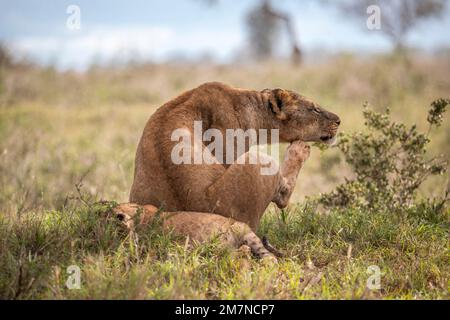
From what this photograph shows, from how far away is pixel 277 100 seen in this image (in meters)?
6.49

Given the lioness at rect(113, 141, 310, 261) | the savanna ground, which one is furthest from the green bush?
the lioness at rect(113, 141, 310, 261)

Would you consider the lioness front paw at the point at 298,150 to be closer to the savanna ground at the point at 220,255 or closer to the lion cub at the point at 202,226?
the savanna ground at the point at 220,255

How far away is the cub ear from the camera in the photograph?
6.42 m

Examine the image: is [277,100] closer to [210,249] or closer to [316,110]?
[316,110]

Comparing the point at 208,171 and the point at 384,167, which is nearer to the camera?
the point at 208,171

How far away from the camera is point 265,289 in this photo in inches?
177

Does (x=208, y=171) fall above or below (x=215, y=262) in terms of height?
above

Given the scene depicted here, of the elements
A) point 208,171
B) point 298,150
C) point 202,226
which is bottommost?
point 202,226

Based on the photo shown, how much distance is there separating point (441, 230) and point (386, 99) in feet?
47.0

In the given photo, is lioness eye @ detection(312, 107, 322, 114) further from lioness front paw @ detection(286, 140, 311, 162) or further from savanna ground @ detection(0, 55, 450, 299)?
savanna ground @ detection(0, 55, 450, 299)

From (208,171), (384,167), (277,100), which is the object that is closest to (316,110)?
(277,100)

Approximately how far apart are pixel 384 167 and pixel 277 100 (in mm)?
2078
